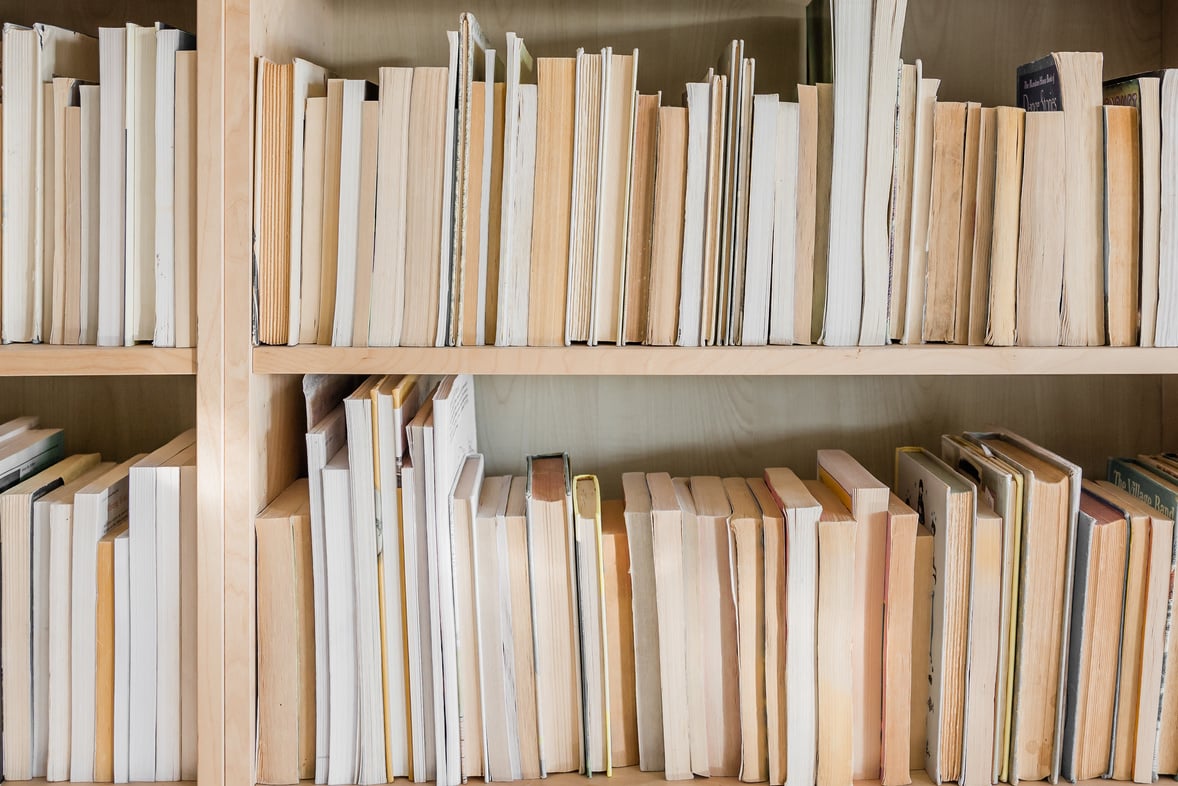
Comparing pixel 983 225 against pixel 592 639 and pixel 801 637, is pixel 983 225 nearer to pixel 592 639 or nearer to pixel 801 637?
pixel 801 637

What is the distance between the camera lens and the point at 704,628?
2.80 ft

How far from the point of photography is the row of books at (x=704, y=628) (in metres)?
0.82

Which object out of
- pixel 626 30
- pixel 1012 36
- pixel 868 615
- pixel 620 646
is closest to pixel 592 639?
pixel 620 646

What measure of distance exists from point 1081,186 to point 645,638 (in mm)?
605

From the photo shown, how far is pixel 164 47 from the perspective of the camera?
2.52 ft

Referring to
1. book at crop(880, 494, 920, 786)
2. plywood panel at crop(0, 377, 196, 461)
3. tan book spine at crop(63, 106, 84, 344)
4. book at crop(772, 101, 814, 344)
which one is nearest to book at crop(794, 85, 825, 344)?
book at crop(772, 101, 814, 344)

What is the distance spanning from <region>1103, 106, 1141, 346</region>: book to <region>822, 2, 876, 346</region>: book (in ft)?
0.73

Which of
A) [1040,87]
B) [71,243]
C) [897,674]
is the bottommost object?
[897,674]

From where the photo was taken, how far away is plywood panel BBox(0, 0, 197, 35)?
106 cm

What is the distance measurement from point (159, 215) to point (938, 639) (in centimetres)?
84

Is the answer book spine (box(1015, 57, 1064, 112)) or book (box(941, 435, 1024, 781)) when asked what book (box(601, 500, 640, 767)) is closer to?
book (box(941, 435, 1024, 781))

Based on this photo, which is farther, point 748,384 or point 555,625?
point 748,384

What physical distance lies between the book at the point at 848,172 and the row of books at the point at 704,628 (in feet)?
0.57

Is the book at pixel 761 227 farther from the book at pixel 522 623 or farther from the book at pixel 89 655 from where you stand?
the book at pixel 89 655
